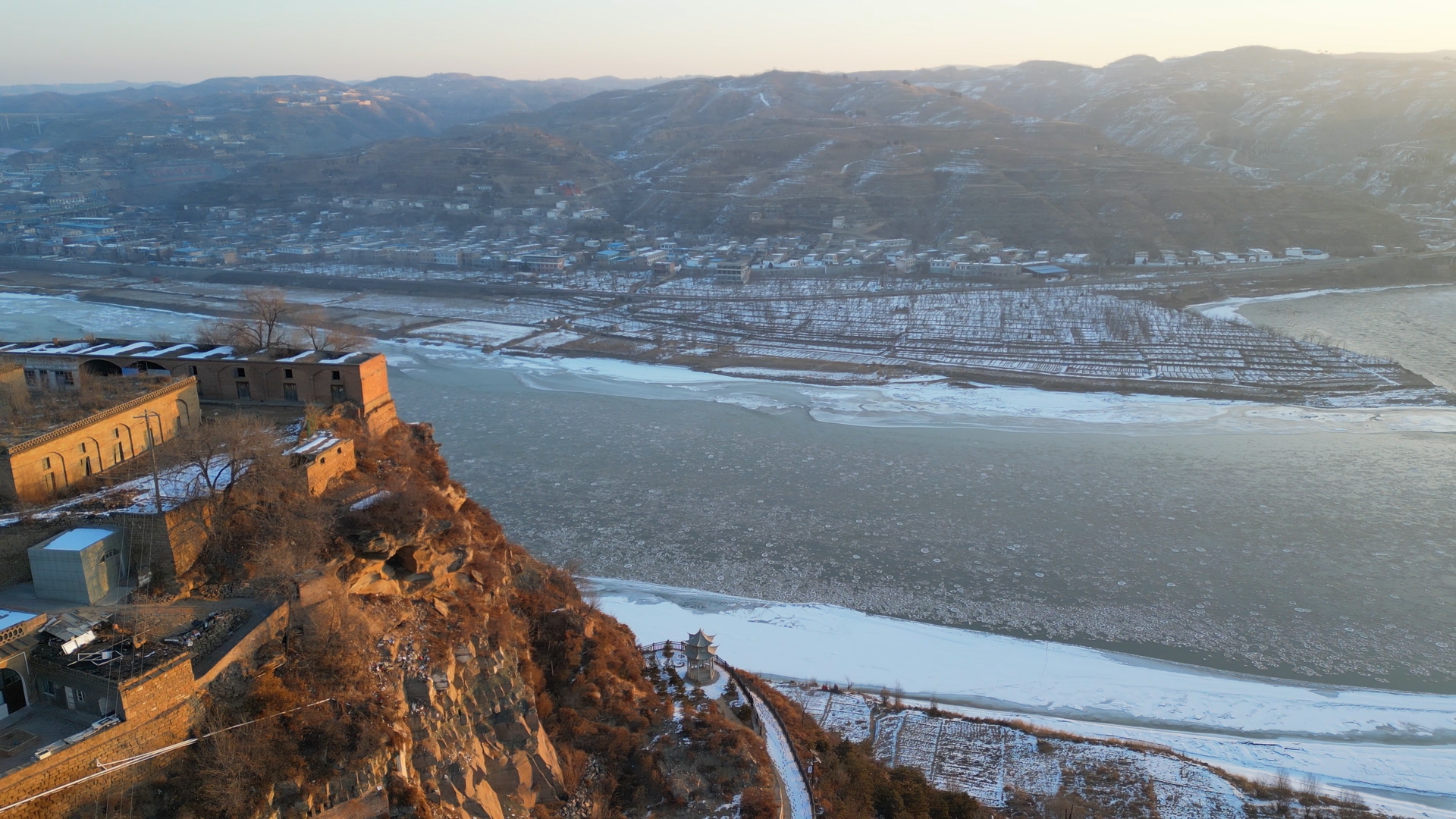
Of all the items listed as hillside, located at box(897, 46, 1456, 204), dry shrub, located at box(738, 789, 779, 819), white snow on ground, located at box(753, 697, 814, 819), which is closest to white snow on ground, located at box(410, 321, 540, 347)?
white snow on ground, located at box(753, 697, 814, 819)

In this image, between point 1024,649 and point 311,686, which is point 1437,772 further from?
point 311,686

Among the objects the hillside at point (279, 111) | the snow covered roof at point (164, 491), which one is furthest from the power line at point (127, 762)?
the hillside at point (279, 111)

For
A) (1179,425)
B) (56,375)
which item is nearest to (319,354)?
(56,375)

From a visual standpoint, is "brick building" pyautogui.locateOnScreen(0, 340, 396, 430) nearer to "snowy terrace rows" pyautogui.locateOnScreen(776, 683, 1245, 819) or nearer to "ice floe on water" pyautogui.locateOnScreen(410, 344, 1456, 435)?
"snowy terrace rows" pyautogui.locateOnScreen(776, 683, 1245, 819)

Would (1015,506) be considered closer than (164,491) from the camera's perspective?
No

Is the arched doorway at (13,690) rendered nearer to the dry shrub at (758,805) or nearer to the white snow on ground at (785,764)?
the dry shrub at (758,805)

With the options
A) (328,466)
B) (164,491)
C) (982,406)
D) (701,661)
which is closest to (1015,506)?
(982,406)

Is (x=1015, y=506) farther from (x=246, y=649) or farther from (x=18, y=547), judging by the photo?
(x=18, y=547)
